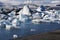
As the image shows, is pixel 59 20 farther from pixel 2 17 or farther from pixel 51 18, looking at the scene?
pixel 2 17

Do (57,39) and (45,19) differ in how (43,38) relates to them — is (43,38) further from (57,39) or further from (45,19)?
(45,19)

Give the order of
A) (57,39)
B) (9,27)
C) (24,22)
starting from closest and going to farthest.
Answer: (57,39) < (9,27) < (24,22)

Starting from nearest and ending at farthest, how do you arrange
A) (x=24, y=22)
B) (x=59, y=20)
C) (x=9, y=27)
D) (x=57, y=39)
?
(x=57, y=39)
(x=9, y=27)
(x=24, y=22)
(x=59, y=20)

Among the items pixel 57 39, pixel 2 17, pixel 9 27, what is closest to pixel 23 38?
pixel 57 39

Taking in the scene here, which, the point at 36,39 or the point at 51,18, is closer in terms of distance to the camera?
the point at 36,39

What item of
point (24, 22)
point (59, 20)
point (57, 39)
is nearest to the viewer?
point (57, 39)

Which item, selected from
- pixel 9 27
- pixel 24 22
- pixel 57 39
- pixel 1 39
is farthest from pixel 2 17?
pixel 57 39

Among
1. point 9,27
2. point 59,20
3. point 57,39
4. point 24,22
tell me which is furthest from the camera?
point 59,20

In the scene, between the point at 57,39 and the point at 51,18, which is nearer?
the point at 57,39

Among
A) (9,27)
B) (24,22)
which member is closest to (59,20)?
(24,22)
